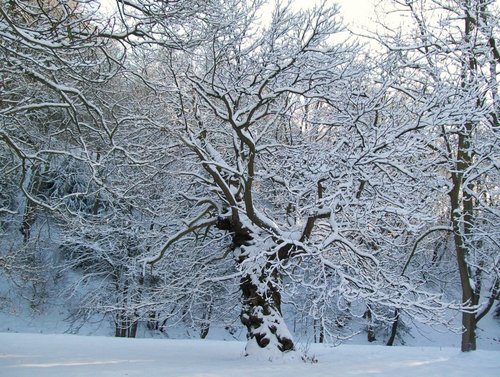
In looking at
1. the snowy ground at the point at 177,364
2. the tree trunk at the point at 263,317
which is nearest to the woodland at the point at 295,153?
the tree trunk at the point at 263,317

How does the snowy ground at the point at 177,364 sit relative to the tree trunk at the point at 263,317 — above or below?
below

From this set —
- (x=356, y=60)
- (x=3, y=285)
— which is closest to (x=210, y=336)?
(x=3, y=285)

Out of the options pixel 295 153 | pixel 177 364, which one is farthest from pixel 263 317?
pixel 295 153

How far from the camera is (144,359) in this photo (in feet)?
26.1

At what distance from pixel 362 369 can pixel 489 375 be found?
1.75 metres

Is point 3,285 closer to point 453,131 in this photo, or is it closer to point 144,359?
point 144,359

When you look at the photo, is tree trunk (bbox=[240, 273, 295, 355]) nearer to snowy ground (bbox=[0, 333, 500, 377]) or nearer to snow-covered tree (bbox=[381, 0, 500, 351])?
snowy ground (bbox=[0, 333, 500, 377])

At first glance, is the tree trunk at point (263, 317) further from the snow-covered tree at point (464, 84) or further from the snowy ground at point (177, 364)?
the snow-covered tree at point (464, 84)

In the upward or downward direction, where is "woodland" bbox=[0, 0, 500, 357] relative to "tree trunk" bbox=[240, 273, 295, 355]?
upward

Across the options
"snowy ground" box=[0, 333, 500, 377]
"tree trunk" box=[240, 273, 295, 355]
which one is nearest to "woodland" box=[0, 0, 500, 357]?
"tree trunk" box=[240, 273, 295, 355]

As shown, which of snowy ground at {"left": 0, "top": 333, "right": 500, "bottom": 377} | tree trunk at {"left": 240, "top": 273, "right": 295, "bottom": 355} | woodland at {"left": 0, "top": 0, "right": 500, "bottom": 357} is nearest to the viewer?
snowy ground at {"left": 0, "top": 333, "right": 500, "bottom": 377}

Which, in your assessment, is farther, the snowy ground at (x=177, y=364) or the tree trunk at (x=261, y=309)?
the tree trunk at (x=261, y=309)

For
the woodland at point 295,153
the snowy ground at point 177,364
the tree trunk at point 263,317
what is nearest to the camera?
the snowy ground at point 177,364

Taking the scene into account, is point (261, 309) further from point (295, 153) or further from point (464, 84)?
point (464, 84)
